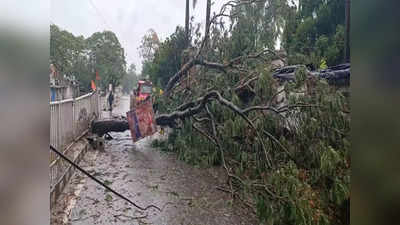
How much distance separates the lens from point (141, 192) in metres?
1.82

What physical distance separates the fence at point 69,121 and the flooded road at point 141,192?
150 millimetres

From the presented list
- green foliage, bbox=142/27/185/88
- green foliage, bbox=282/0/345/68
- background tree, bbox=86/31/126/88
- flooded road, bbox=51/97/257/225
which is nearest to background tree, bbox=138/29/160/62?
green foliage, bbox=142/27/185/88

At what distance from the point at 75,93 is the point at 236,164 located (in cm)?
131

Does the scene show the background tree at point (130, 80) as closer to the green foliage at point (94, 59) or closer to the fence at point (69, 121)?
the green foliage at point (94, 59)

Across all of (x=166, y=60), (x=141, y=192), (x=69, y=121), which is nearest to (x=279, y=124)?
(x=166, y=60)

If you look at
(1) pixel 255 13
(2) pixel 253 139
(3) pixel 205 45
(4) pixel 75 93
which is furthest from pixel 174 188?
(1) pixel 255 13

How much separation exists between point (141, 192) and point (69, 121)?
73 centimetres

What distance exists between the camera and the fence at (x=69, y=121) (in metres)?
1.58

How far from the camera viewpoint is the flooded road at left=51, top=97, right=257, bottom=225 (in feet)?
5.58

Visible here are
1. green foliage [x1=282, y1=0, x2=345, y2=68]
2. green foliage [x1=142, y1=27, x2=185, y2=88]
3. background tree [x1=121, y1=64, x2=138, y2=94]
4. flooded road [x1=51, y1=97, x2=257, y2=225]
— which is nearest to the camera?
green foliage [x1=282, y1=0, x2=345, y2=68]

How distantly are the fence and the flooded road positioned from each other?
15cm

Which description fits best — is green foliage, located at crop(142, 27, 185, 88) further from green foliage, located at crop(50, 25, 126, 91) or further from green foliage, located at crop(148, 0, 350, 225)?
green foliage, located at crop(50, 25, 126, 91)

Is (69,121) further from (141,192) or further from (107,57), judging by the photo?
(141,192)

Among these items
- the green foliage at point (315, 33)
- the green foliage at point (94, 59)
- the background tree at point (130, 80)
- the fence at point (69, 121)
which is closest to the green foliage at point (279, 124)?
the green foliage at point (315, 33)
